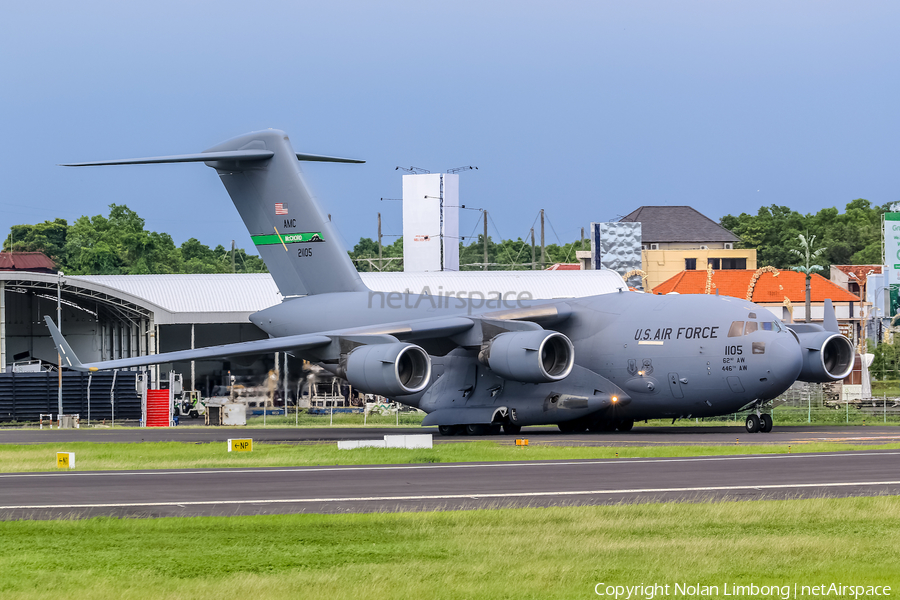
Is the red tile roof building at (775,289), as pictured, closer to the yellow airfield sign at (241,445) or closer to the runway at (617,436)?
the runway at (617,436)

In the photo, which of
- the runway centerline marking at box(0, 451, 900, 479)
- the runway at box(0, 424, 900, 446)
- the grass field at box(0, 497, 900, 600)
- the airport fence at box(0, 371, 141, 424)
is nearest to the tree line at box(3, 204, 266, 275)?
the airport fence at box(0, 371, 141, 424)

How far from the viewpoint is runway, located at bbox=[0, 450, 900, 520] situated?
13.3 metres

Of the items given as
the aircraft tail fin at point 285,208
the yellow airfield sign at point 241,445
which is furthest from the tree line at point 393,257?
the yellow airfield sign at point 241,445

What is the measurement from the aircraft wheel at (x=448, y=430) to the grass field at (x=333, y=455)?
6.21 metres

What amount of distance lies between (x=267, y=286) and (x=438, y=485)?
4133cm

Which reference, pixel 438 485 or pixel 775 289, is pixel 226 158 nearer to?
pixel 438 485

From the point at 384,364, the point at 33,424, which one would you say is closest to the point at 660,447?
the point at 384,364

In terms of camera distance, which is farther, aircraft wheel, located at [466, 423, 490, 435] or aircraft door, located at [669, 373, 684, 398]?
aircraft wheel, located at [466, 423, 490, 435]

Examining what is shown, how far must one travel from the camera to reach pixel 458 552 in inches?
388

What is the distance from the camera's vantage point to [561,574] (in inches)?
345

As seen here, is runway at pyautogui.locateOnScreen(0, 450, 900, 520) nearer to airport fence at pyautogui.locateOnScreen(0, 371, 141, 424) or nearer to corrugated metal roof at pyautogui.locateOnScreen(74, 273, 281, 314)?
airport fence at pyautogui.locateOnScreen(0, 371, 141, 424)

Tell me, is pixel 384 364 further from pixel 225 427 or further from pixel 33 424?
pixel 33 424

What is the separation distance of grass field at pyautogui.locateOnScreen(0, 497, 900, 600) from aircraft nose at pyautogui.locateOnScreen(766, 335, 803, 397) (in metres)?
13.4

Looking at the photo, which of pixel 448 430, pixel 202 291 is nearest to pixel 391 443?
pixel 448 430
